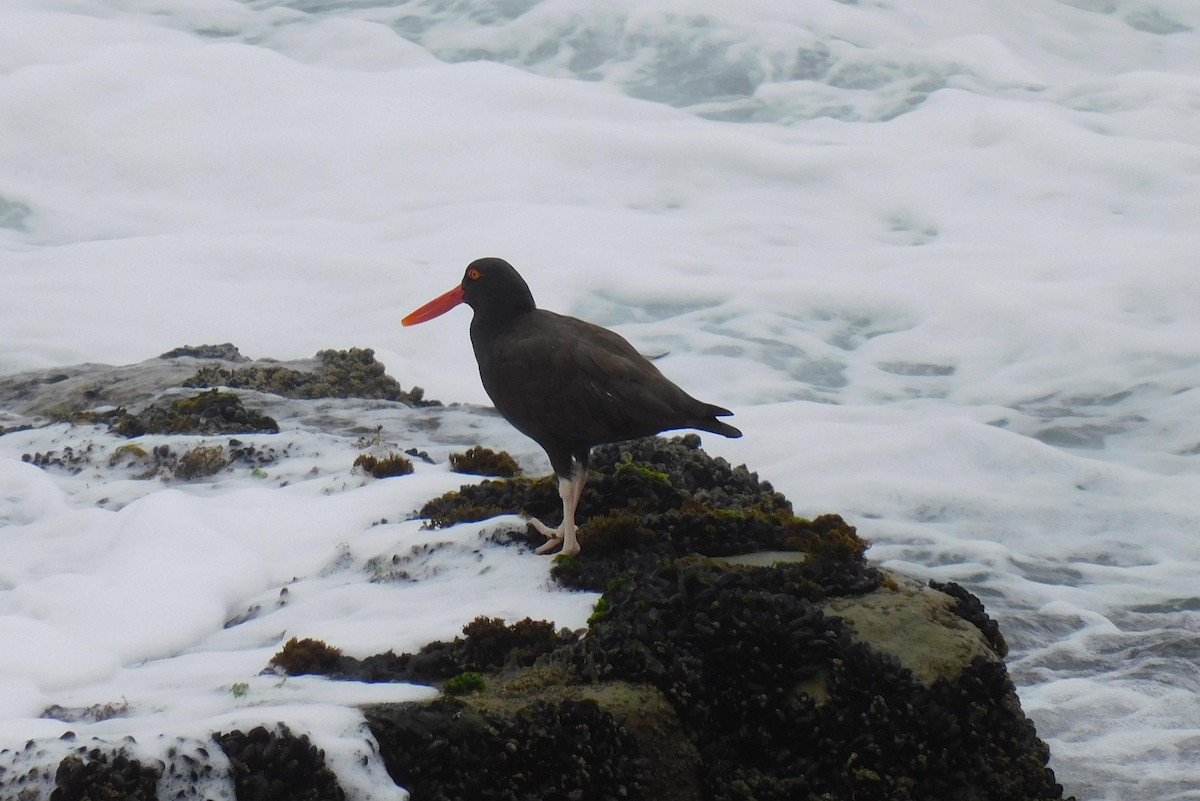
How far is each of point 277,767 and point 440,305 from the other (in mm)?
3724

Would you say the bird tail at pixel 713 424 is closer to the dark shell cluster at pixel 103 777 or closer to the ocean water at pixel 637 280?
the ocean water at pixel 637 280

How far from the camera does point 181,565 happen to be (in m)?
6.30

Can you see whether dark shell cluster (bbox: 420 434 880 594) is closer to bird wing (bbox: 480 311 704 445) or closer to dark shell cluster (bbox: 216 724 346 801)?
bird wing (bbox: 480 311 704 445)

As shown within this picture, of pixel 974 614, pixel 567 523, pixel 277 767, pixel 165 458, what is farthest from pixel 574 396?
pixel 165 458

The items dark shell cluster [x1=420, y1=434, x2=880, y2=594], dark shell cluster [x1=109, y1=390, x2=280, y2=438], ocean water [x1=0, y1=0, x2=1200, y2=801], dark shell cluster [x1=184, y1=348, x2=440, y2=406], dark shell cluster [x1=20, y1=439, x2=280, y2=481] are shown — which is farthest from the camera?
dark shell cluster [x1=184, y1=348, x2=440, y2=406]

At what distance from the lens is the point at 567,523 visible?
5.84 meters

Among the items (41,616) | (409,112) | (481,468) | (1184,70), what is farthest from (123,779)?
(1184,70)

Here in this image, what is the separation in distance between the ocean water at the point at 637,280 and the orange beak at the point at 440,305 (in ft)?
3.01

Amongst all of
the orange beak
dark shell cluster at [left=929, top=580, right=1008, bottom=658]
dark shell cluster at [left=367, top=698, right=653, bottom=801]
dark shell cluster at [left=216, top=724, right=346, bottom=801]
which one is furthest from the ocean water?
dark shell cluster at [left=929, top=580, right=1008, bottom=658]

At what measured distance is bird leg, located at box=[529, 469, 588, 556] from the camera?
19.2ft

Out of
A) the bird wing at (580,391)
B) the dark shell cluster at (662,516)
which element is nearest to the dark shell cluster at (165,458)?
the dark shell cluster at (662,516)

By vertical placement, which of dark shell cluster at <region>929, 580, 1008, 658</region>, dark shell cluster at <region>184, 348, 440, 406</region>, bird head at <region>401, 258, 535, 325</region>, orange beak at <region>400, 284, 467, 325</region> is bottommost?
dark shell cluster at <region>184, 348, 440, 406</region>

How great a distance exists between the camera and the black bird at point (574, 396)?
19.5ft

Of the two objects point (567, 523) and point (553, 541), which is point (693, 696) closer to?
point (567, 523)
